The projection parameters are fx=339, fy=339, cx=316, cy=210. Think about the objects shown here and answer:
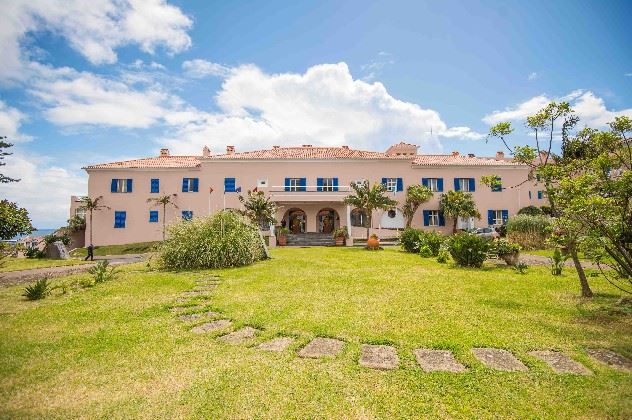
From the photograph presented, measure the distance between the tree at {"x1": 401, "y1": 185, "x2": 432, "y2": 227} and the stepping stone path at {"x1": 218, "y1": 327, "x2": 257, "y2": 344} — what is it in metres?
27.2

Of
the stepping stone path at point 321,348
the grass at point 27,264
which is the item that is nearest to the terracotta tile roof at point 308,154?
the grass at point 27,264

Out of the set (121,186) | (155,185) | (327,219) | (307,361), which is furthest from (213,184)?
(307,361)

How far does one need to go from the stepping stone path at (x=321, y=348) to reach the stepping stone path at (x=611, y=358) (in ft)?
11.2

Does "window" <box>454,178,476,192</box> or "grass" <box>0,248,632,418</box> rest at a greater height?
"window" <box>454,178,476,192</box>

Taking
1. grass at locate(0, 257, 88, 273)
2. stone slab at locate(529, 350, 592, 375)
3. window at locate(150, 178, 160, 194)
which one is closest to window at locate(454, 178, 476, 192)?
window at locate(150, 178, 160, 194)

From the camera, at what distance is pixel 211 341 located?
5172mm

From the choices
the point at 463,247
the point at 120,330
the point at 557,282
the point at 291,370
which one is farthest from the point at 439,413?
the point at 463,247

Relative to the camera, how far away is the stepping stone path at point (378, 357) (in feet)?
13.9

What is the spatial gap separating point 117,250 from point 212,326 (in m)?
28.4

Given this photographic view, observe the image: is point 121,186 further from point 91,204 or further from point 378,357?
point 378,357

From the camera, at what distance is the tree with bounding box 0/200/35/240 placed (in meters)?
12.9

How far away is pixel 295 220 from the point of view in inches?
1345

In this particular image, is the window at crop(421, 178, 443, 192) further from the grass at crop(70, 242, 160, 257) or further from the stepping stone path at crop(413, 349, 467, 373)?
the stepping stone path at crop(413, 349, 467, 373)

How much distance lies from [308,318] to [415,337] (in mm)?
1943
